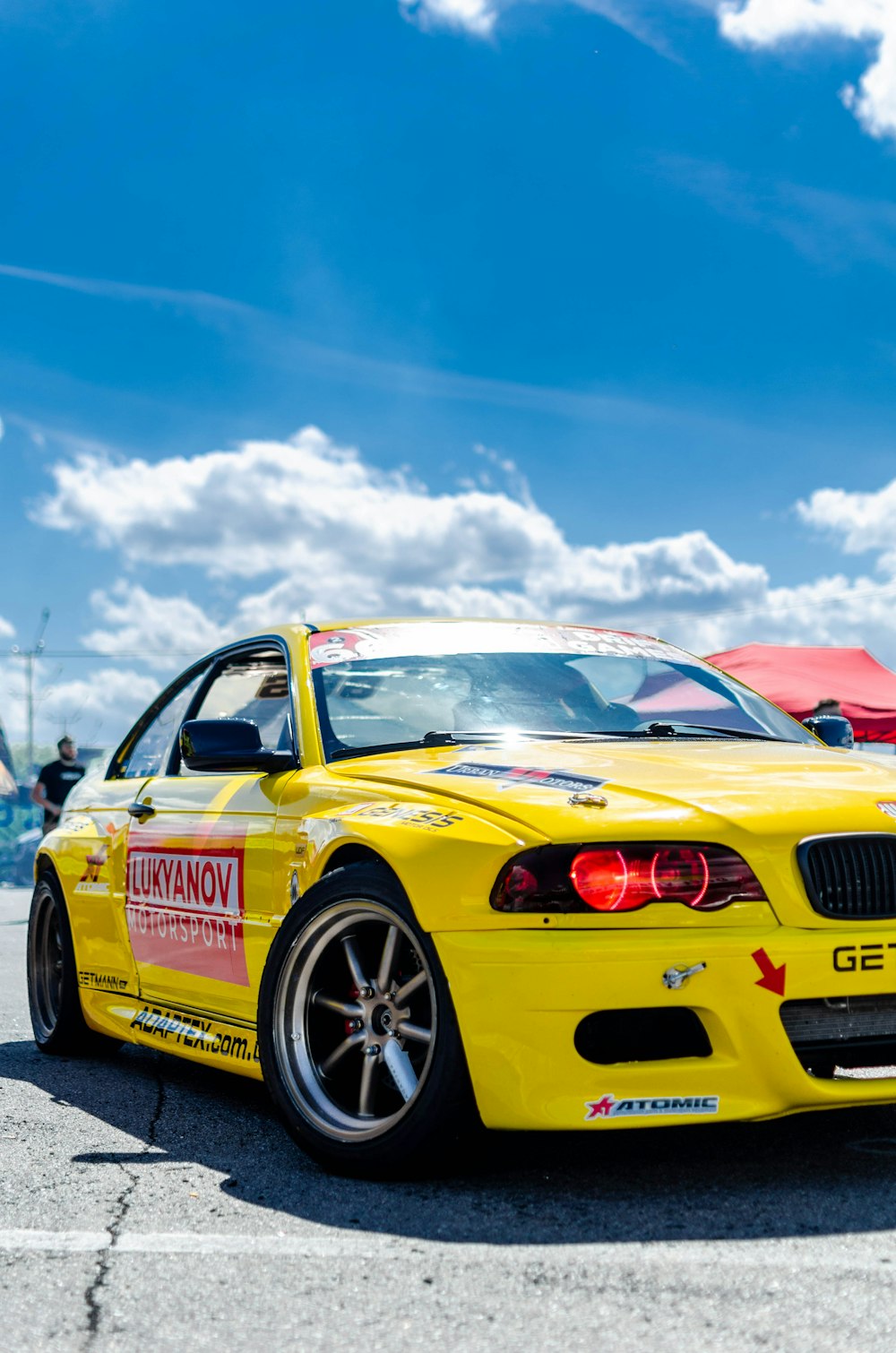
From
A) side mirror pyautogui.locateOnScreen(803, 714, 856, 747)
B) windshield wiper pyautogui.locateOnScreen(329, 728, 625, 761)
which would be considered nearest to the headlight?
windshield wiper pyautogui.locateOnScreen(329, 728, 625, 761)

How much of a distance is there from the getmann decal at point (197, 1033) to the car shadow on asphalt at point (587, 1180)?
0.20m

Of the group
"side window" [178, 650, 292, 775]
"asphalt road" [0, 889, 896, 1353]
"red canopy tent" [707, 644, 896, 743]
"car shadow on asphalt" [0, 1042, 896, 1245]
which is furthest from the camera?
"red canopy tent" [707, 644, 896, 743]

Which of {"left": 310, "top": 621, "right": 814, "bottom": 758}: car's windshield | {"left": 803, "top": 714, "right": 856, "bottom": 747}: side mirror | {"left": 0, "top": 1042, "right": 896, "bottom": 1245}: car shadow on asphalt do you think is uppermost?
{"left": 310, "top": 621, "right": 814, "bottom": 758}: car's windshield

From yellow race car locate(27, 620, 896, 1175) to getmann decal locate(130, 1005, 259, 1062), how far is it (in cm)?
1

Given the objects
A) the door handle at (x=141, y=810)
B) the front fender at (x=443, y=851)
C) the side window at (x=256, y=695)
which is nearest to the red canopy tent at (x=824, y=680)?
the side window at (x=256, y=695)

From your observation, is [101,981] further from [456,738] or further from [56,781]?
[56,781]

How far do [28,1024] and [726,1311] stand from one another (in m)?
4.69

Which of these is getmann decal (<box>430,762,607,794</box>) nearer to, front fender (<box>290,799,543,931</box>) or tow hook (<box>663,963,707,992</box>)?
front fender (<box>290,799,543,931</box>)

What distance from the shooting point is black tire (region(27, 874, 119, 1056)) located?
5570 mm

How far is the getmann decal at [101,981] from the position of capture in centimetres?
507

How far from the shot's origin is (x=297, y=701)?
438cm

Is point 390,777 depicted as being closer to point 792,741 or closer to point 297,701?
point 297,701

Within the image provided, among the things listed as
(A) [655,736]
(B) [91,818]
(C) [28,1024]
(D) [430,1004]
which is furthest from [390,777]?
(C) [28,1024]

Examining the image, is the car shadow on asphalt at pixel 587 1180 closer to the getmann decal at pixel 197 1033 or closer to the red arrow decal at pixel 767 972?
the getmann decal at pixel 197 1033
